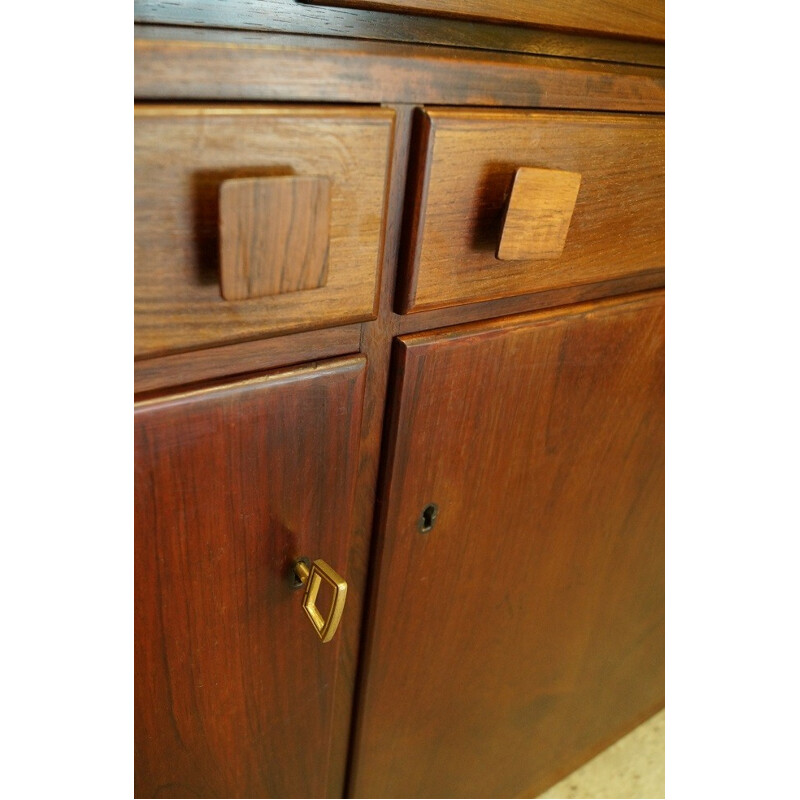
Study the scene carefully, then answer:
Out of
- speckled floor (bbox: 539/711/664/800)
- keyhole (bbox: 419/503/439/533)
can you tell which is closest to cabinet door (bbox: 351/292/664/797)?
keyhole (bbox: 419/503/439/533)

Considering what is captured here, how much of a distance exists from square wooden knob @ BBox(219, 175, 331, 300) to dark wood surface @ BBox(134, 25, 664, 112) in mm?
36

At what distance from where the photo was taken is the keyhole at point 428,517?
0.46 metres

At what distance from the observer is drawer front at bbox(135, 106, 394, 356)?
0.90 ft

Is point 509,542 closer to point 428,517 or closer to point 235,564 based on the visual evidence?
point 428,517

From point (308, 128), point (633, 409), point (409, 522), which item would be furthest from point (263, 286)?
point (633, 409)

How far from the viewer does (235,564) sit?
1.27 feet

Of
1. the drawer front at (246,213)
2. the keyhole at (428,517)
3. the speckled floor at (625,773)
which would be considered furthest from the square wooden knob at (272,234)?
the speckled floor at (625,773)

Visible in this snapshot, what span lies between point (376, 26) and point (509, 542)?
348mm

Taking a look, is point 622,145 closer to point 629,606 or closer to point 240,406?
point 240,406

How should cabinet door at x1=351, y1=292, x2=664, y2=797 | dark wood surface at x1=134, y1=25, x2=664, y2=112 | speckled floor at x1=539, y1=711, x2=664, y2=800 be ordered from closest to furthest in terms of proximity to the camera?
dark wood surface at x1=134, y1=25, x2=664, y2=112 < cabinet door at x1=351, y1=292, x2=664, y2=797 < speckled floor at x1=539, y1=711, x2=664, y2=800

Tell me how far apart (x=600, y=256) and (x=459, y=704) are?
0.37m

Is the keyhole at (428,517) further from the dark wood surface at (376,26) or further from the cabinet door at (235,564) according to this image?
the dark wood surface at (376,26)

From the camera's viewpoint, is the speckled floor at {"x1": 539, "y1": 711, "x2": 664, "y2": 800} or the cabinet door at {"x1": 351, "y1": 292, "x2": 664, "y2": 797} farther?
the speckled floor at {"x1": 539, "y1": 711, "x2": 664, "y2": 800}

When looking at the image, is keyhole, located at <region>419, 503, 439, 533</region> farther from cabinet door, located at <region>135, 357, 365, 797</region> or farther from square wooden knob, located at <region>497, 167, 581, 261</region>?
square wooden knob, located at <region>497, 167, 581, 261</region>
